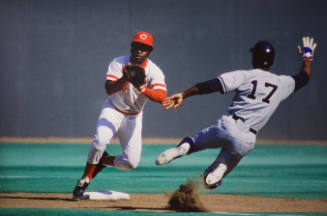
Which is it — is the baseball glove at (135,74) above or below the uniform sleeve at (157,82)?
above

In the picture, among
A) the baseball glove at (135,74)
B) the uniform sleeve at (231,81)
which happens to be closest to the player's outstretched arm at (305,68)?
the uniform sleeve at (231,81)

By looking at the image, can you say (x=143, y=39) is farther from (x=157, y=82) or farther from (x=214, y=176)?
(x=214, y=176)

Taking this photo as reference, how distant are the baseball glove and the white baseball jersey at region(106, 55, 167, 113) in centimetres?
64

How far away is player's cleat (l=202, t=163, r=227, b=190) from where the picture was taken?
6.48 m

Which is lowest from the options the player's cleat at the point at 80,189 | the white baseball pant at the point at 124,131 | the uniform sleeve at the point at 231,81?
the player's cleat at the point at 80,189

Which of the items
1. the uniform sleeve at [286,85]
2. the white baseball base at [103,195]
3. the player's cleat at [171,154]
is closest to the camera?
the player's cleat at [171,154]

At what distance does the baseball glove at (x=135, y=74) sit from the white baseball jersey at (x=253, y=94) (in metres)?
1.02

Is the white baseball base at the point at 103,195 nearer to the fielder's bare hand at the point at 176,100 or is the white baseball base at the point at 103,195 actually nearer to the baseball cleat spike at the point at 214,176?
the baseball cleat spike at the point at 214,176

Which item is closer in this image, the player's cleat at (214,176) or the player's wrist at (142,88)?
the player's cleat at (214,176)

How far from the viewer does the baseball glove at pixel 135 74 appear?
6.98 meters

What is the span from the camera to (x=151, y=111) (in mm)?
18172

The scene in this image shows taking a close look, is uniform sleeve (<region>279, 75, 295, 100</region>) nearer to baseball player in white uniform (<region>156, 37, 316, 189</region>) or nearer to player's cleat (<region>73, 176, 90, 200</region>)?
baseball player in white uniform (<region>156, 37, 316, 189</region>)

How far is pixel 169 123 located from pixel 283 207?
10.6 metres

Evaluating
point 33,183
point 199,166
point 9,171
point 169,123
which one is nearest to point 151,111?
point 169,123
